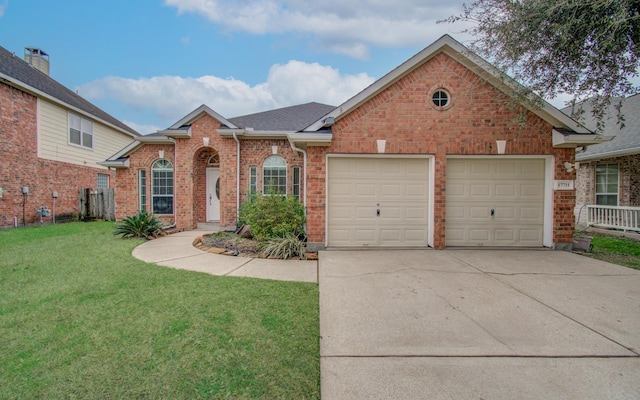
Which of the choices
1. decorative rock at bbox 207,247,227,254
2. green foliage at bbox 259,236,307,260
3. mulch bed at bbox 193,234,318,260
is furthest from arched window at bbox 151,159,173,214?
green foliage at bbox 259,236,307,260

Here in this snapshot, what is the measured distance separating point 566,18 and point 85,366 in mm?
8184

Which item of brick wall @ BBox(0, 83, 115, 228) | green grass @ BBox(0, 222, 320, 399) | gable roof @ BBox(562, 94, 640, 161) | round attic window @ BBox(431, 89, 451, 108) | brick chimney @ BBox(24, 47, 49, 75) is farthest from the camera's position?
brick chimney @ BBox(24, 47, 49, 75)

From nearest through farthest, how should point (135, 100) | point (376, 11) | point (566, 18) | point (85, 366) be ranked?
point (85, 366)
point (566, 18)
point (376, 11)
point (135, 100)

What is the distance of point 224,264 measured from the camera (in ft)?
20.4

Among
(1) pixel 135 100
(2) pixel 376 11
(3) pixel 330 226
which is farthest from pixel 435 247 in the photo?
(1) pixel 135 100

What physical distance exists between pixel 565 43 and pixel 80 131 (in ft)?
64.4

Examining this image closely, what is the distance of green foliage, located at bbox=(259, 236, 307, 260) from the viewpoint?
276 inches

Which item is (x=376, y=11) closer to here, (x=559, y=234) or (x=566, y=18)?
(x=566, y=18)

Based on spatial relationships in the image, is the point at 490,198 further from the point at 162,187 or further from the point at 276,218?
the point at 162,187

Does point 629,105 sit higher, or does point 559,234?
point 629,105

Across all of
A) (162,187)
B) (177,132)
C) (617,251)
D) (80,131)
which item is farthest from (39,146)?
(617,251)

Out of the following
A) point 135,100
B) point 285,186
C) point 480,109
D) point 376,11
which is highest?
point 135,100

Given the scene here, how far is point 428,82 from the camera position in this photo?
7.58 meters

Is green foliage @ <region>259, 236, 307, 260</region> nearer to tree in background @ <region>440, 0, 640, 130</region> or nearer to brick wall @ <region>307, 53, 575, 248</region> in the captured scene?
brick wall @ <region>307, 53, 575, 248</region>
